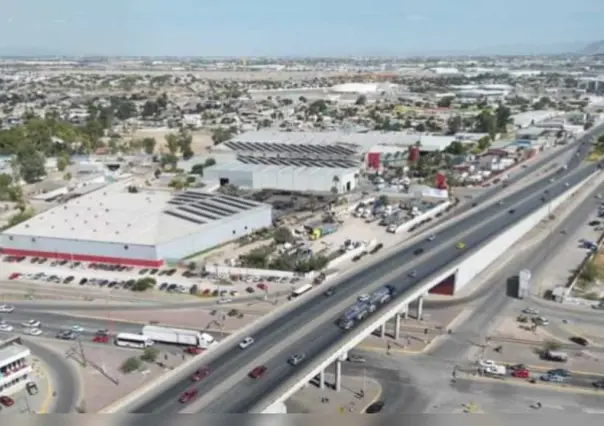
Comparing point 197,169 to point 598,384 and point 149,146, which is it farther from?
point 598,384

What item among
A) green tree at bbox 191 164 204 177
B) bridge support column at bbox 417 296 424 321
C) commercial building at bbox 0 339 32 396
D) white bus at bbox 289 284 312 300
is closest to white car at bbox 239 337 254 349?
white bus at bbox 289 284 312 300

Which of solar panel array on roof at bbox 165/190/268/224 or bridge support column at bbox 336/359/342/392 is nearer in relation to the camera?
bridge support column at bbox 336/359/342/392

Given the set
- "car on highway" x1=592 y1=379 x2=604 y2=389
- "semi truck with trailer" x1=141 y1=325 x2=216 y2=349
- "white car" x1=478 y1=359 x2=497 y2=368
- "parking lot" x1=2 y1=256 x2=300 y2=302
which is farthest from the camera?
"parking lot" x1=2 y1=256 x2=300 y2=302

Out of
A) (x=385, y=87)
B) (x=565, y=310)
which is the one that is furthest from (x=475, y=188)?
(x=385, y=87)

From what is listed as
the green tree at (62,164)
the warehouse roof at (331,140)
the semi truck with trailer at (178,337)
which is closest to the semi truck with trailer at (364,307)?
the semi truck with trailer at (178,337)

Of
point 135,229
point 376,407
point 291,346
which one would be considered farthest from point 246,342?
point 135,229

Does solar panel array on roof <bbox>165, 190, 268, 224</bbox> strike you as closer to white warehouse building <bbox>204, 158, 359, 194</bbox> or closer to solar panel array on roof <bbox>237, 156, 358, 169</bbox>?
white warehouse building <bbox>204, 158, 359, 194</bbox>
